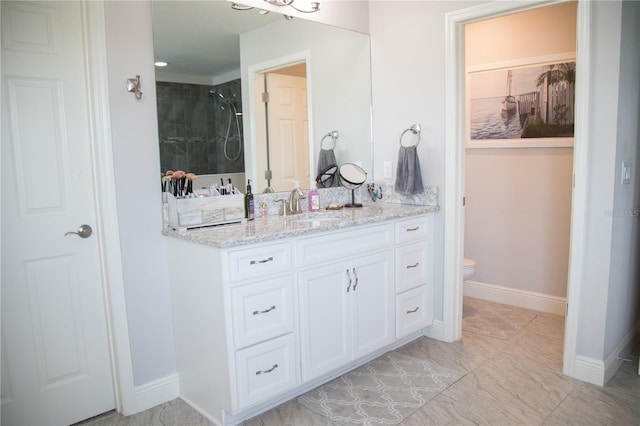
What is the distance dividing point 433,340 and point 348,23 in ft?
7.28

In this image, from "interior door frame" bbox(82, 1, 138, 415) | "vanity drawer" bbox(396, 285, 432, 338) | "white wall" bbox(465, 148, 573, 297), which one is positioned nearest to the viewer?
"interior door frame" bbox(82, 1, 138, 415)

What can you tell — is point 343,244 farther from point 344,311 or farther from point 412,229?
point 412,229

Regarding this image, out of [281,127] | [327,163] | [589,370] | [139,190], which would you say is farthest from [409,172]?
[139,190]

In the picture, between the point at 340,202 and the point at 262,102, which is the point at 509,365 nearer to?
the point at 340,202

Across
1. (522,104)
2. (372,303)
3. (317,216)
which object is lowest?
(372,303)

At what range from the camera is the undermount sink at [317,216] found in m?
2.84

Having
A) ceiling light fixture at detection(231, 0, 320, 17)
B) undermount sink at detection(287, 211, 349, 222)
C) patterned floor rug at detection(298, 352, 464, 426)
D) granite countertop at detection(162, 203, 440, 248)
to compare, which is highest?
ceiling light fixture at detection(231, 0, 320, 17)

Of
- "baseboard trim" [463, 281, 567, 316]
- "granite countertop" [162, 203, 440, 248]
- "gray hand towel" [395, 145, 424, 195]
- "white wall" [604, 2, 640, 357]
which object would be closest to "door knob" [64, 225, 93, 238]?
"granite countertop" [162, 203, 440, 248]

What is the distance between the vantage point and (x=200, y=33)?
2.58m

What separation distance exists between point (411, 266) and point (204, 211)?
1.35 meters

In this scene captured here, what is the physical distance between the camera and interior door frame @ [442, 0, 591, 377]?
7.98 ft

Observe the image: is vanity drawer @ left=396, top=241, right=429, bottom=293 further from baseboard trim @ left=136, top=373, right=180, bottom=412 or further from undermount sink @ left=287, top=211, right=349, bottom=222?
baseboard trim @ left=136, top=373, right=180, bottom=412

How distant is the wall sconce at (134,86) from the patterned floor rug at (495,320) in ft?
8.39

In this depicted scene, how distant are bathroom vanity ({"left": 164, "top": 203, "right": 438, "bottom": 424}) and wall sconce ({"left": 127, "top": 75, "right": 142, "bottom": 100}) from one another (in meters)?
0.68
